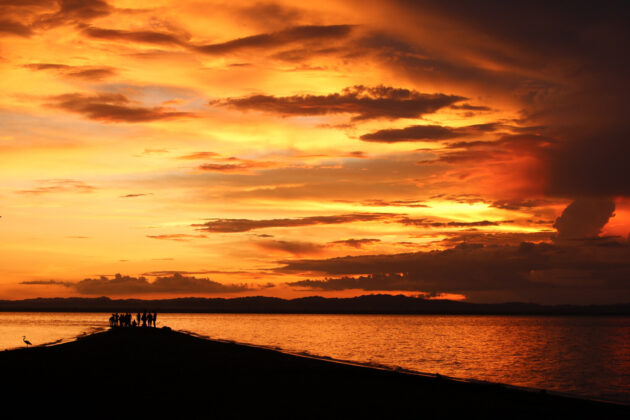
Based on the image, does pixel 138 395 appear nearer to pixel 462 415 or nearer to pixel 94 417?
pixel 94 417

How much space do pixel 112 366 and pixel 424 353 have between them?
142 feet

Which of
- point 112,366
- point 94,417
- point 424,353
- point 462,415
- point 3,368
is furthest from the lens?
point 424,353

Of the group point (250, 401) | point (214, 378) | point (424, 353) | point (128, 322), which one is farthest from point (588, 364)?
point (128, 322)

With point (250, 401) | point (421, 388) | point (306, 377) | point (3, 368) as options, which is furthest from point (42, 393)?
point (421, 388)

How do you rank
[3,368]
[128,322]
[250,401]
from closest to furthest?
1. [250,401]
2. [3,368]
3. [128,322]

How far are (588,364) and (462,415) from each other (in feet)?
157

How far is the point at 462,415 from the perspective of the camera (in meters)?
18.2

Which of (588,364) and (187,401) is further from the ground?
(187,401)

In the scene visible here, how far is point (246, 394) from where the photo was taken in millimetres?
21516

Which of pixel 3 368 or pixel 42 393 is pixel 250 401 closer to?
pixel 42 393

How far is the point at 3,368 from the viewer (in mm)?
27938

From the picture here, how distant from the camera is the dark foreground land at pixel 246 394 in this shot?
58.3 feet

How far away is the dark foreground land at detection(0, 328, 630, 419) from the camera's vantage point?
58.3ft

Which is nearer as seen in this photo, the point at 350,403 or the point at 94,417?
the point at 94,417
